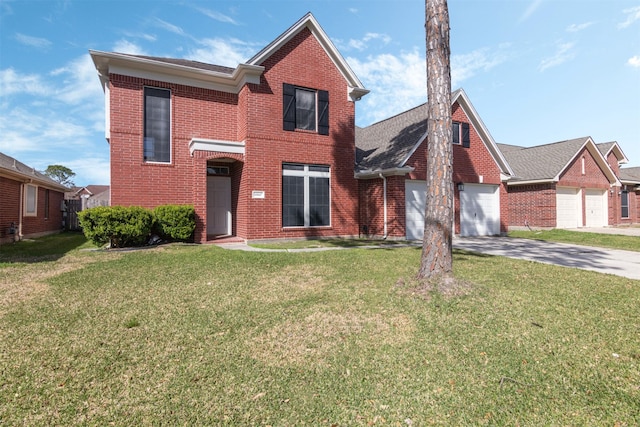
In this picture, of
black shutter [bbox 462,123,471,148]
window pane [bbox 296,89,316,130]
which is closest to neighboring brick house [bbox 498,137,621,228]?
black shutter [bbox 462,123,471,148]

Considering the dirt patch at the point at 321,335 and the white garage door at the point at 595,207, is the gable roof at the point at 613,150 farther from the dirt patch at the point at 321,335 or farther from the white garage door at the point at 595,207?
the dirt patch at the point at 321,335

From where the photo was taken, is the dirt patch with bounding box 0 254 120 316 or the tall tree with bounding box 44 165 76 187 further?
the tall tree with bounding box 44 165 76 187

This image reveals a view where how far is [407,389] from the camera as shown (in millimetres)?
2875

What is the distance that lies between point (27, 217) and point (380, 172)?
15.9 meters

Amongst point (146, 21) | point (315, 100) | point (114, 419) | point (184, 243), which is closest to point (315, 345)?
point (114, 419)

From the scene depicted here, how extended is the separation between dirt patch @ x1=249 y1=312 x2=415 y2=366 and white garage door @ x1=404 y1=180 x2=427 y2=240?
9116mm

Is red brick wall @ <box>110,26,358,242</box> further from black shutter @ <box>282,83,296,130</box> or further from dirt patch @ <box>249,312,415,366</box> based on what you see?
dirt patch @ <box>249,312,415,366</box>

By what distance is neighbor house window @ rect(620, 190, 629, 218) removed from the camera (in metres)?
23.4

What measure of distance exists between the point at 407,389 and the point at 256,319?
7.22 feet

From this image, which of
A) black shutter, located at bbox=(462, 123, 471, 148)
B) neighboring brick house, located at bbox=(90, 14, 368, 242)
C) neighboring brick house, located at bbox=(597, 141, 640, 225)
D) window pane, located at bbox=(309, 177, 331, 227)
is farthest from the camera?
neighboring brick house, located at bbox=(597, 141, 640, 225)

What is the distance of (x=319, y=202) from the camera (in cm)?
1279

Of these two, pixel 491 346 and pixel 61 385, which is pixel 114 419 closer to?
pixel 61 385

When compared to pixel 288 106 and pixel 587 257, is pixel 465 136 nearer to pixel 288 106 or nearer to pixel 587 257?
pixel 587 257

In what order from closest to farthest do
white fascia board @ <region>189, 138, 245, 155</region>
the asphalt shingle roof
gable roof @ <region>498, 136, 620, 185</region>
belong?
white fascia board @ <region>189, 138, 245, 155</region> < gable roof @ <region>498, 136, 620, 185</region> < the asphalt shingle roof
